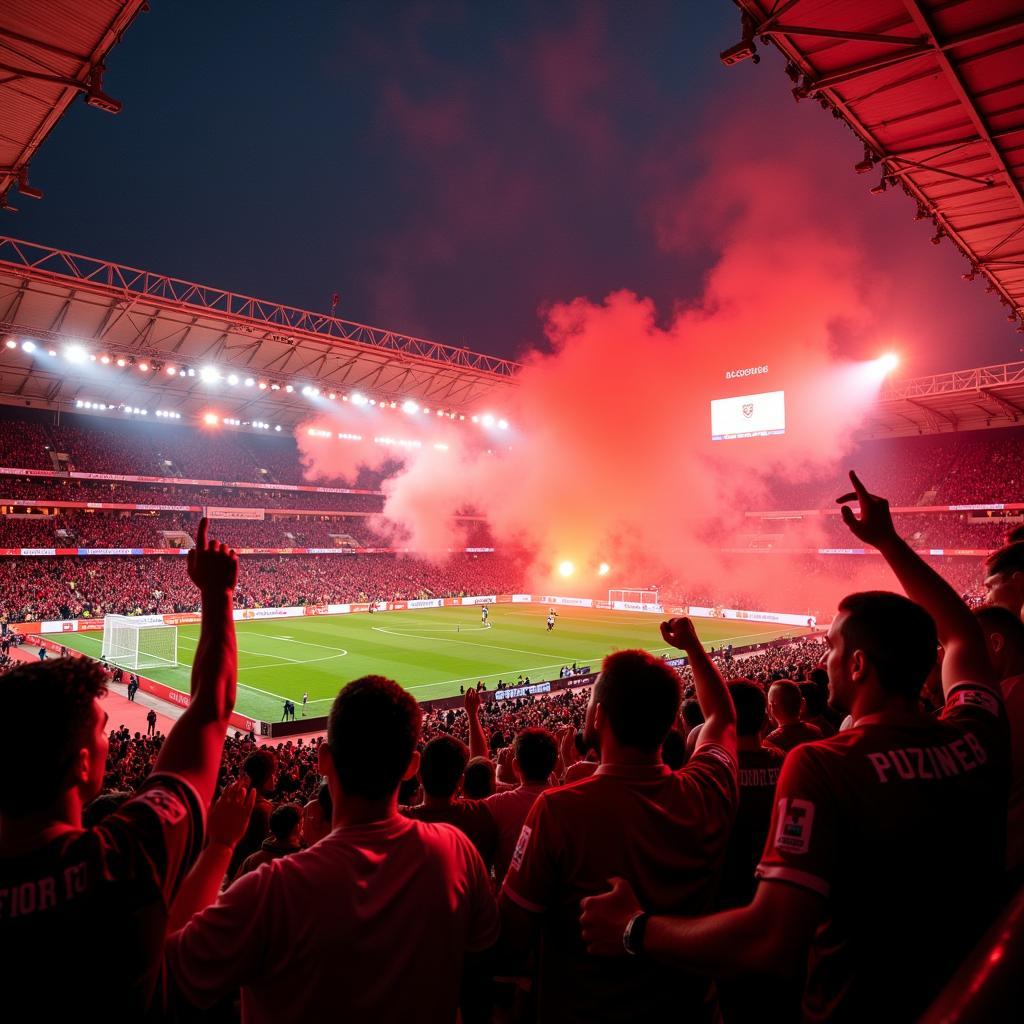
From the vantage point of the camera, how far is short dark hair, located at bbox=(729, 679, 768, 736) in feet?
12.5

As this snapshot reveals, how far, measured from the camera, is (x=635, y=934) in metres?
1.88

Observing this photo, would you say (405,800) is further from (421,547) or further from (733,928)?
(421,547)

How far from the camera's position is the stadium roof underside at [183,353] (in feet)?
109

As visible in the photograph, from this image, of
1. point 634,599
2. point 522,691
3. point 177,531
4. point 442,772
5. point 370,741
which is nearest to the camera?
point 370,741

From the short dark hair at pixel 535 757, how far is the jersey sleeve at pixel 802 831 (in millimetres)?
2313

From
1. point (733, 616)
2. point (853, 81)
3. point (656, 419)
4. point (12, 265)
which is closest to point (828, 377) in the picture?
point (656, 419)

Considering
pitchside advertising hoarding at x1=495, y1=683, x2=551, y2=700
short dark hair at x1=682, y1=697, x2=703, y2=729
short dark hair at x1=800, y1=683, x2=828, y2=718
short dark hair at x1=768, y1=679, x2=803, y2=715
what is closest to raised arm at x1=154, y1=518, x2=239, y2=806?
short dark hair at x1=768, y1=679, x2=803, y2=715

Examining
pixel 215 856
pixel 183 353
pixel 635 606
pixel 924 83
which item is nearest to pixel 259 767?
pixel 215 856

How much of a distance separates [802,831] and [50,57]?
15067mm

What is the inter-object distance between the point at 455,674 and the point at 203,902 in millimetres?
27977

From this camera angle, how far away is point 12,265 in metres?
29.6

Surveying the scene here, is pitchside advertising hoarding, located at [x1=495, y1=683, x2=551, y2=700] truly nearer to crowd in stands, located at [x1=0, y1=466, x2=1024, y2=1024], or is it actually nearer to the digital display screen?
crowd in stands, located at [x1=0, y1=466, x2=1024, y2=1024]

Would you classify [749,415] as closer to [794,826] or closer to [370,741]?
[794,826]

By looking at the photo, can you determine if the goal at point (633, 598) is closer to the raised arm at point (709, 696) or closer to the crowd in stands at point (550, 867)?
the raised arm at point (709, 696)
